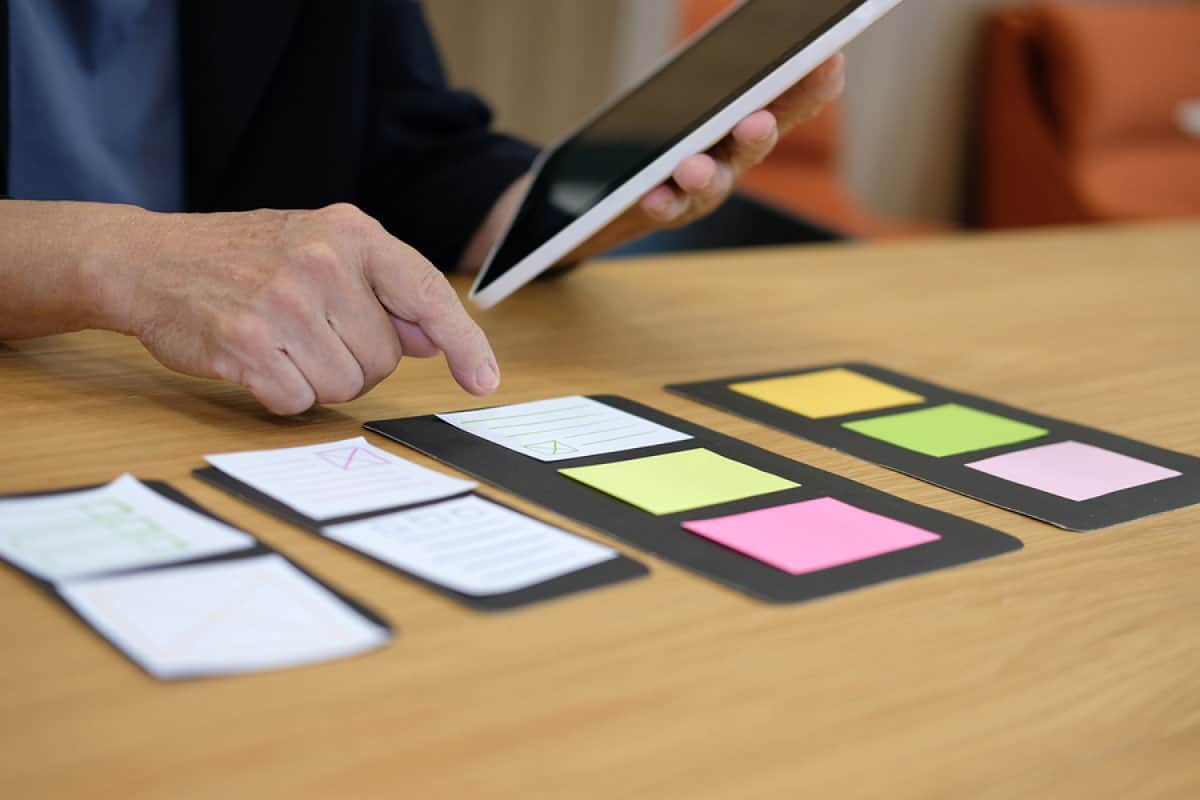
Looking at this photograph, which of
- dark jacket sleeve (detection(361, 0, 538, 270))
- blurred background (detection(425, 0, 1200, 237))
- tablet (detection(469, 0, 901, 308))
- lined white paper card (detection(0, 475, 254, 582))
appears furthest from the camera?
blurred background (detection(425, 0, 1200, 237))

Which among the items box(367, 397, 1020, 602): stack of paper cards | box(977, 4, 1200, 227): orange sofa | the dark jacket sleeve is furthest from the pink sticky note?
box(977, 4, 1200, 227): orange sofa

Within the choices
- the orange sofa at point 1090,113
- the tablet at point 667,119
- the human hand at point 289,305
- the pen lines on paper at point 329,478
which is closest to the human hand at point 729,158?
the tablet at point 667,119

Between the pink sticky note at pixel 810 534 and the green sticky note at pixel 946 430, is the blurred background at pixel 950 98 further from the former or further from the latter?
the pink sticky note at pixel 810 534

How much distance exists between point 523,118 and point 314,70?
248 cm

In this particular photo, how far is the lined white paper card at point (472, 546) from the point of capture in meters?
0.59

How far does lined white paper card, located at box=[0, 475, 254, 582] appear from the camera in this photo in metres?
0.56

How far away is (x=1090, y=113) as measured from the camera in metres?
3.96

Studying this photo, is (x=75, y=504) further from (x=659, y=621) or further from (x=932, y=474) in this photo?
(x=932, y=474)

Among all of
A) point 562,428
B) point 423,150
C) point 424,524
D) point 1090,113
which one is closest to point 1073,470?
point 562,428

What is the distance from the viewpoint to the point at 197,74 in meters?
1.21

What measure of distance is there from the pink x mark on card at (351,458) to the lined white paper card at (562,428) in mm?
79

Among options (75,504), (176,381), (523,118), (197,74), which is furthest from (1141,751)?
(523,118)

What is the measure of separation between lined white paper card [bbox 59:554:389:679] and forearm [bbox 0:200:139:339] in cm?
29

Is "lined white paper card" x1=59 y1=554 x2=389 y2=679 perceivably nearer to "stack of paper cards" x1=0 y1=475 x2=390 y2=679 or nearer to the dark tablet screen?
"stack of paper cards" x1=0 y1=475 x2=390 y2=679
